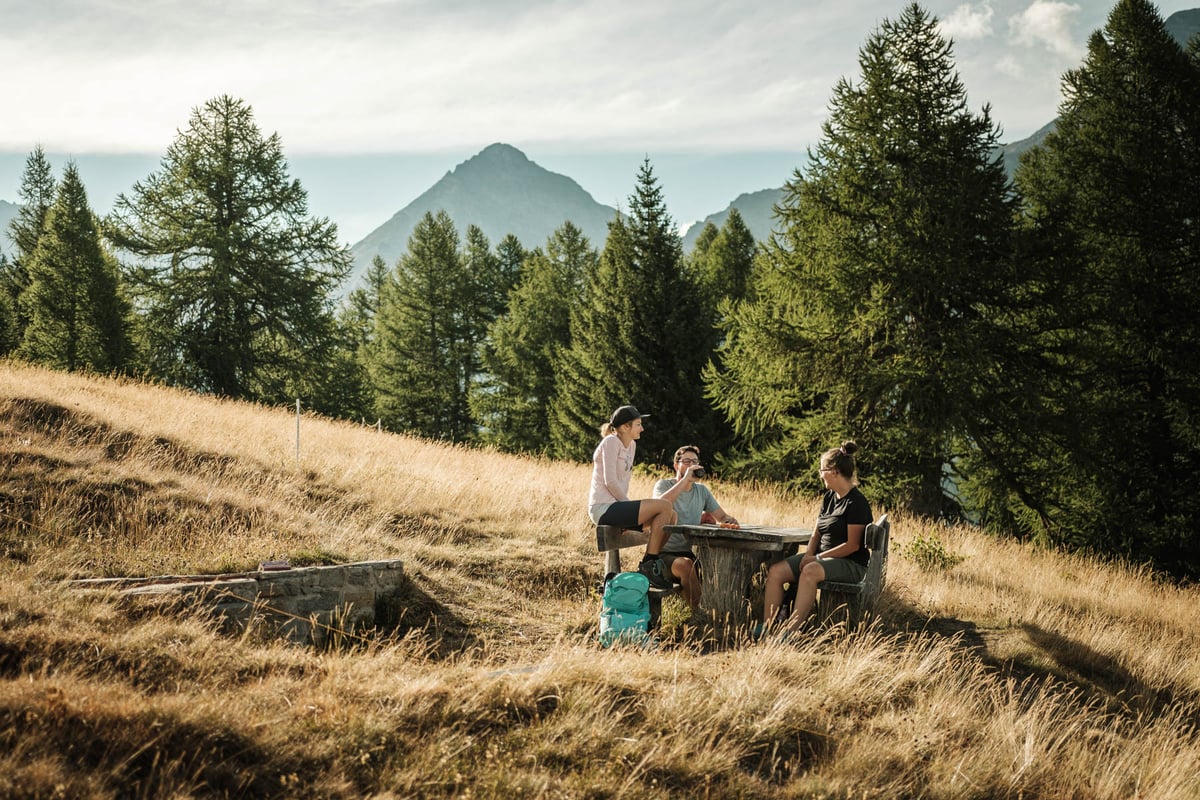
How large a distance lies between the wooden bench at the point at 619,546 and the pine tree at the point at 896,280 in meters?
6.85

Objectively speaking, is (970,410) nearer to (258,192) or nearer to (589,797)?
(589,797)

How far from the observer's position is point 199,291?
21.6m

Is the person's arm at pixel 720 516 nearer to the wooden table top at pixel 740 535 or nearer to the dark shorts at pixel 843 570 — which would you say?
the wooden table top at pixel 740 535

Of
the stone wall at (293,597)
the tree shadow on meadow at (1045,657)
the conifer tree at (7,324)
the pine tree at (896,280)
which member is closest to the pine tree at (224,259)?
the conifer tree at (7,324)

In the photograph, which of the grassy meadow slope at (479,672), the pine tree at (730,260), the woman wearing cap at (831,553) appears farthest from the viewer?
the pine tree at (730,260)

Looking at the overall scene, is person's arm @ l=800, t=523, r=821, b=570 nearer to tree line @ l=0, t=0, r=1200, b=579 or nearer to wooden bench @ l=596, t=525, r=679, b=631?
wooden bench @ l=596, t=525, r=679, b=631

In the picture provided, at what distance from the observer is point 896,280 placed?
11.8 metres

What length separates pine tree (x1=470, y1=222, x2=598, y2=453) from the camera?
2925 centimetres

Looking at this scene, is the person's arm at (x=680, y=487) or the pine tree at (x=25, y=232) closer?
the person's arm at (x=680, y=487)

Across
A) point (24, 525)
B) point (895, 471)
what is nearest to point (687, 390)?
point (895, 471)

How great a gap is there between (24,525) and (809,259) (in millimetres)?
11026

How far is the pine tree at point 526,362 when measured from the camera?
1152 inches

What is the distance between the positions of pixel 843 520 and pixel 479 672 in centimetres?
342

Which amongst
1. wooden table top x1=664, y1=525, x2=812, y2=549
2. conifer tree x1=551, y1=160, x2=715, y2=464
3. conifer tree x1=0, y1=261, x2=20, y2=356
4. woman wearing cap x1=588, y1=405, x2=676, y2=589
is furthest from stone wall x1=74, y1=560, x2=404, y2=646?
conifer tree x1=0, y1=261, x2=20, y2=356
